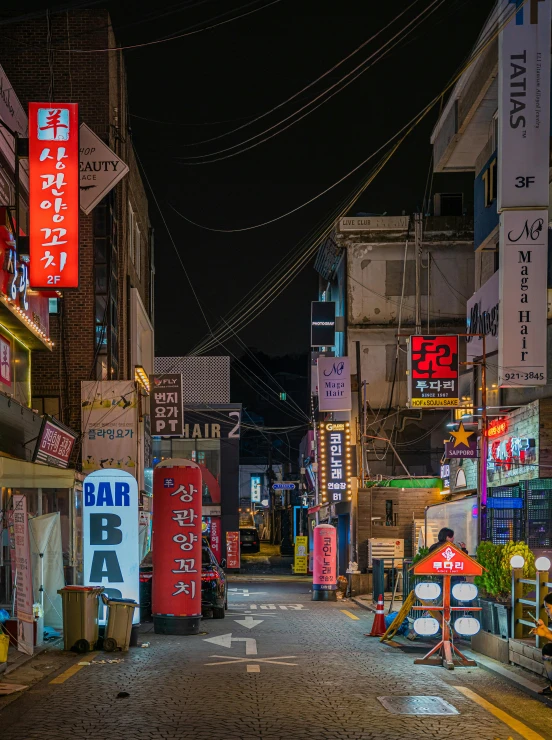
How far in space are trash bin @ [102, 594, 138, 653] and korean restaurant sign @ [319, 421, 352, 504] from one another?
2044cm

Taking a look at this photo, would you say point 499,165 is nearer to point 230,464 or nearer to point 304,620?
point 304,620

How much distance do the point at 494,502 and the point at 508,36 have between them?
38.8 ft

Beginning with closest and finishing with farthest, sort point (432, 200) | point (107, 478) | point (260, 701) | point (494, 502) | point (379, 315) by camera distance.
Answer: point (260, 701)
point (107, 478)
point (494, 502)
point (379, 315)
point (432, 200)

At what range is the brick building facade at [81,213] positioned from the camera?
94.3 ft

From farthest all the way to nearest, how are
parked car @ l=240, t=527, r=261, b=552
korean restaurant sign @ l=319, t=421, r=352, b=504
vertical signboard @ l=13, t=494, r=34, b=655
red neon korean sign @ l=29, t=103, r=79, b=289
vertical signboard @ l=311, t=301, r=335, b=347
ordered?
parked car @ l=240, t=527, r=261, b=552 < vertical signboard @ l=311, t=301, r=335, b=347 < korean restaurant sign @ l=319, t=421, r=352, b=504 < red neon korean sign @ l=29, t=103, r=79, b=289 < vertical signboard @ l=13, t=494, r=34, b=655

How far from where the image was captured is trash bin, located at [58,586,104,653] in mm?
14828

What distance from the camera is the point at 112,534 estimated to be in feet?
52.7

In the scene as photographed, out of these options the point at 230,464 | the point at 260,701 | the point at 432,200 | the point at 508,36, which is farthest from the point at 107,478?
the point at 230,464

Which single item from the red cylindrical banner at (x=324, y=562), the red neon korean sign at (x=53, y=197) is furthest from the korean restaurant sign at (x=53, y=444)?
the red cylindrical banner at (x=324, y=562)

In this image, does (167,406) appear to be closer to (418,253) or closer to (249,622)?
(418,253)

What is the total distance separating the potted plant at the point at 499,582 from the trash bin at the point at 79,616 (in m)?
6.25

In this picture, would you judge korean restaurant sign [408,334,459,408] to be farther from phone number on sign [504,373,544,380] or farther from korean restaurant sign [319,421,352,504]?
korean restaurant sign [319,421,352,504]

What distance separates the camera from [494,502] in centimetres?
2472

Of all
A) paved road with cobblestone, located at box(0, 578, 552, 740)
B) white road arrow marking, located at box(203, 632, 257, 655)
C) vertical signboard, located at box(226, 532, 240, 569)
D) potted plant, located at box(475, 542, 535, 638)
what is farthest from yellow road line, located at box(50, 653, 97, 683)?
vertical signboard, located at box(226, 532, 240, 569)
